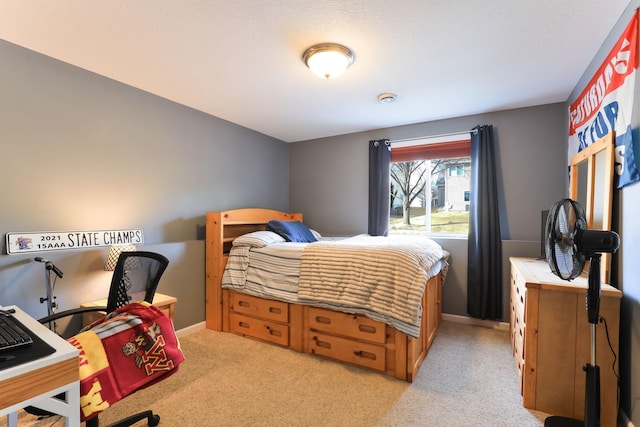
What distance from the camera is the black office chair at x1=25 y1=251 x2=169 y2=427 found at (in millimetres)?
1555

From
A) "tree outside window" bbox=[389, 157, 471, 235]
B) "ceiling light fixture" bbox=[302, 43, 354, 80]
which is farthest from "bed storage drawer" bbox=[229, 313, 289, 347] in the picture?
"ceiling light fixture" bbox=[302, 43, 354, 80]

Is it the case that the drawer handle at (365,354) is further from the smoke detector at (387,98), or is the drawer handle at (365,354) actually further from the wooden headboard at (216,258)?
the smoke detector at (387,98)

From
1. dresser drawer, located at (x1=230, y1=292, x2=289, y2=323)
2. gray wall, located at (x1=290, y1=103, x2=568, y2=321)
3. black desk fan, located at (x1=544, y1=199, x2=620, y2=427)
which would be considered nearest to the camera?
black desk fan, located at (x1=544, y1=199, x2=620, y2=427)

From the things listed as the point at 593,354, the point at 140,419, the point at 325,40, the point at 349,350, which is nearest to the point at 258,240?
the point at 349,350

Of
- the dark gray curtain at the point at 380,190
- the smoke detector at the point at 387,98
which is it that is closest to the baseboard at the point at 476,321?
the dark gray curtain at the point at 380,190

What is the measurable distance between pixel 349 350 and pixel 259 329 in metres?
0.93

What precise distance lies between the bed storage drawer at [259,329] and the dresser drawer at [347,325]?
334 millimetres

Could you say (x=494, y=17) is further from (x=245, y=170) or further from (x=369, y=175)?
(x=245, y=170)

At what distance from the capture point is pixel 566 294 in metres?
1.70

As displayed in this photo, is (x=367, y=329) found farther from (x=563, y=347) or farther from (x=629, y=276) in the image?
(x=629, y=276)

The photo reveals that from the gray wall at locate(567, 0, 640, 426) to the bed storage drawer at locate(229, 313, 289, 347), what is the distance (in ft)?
7.27

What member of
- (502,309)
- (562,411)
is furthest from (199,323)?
(502,309)

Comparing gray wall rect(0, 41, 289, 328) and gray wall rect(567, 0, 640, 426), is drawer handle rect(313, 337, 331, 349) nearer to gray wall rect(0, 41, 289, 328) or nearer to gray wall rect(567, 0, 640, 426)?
gray wall rect(0, 41, 289, 328)

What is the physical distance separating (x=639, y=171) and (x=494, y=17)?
3.65 ft
